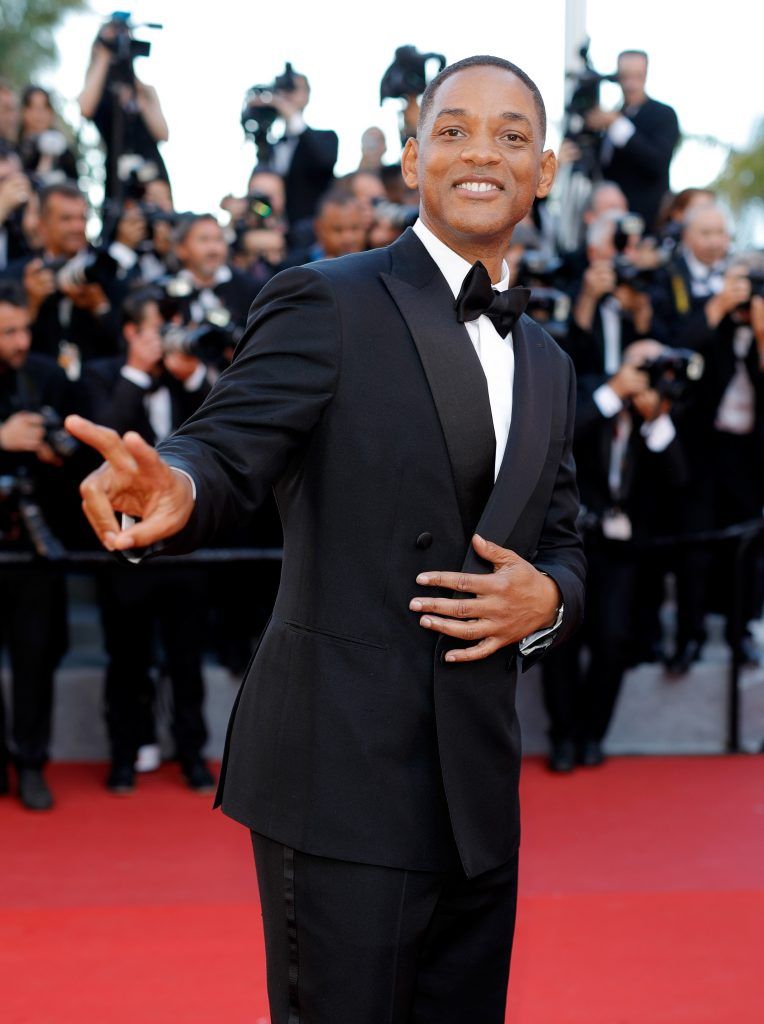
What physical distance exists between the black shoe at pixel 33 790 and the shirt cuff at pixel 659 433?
2476 millimetres

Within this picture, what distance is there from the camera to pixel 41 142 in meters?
6.57

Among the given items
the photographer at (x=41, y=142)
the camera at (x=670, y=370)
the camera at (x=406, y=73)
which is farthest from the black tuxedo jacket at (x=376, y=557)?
the photographer at (x=41, y=142)

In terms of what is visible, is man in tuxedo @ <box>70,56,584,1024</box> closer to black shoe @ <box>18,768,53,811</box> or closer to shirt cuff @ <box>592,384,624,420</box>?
black shoe @ <box>18,768,53,811</box>

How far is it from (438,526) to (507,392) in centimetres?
23

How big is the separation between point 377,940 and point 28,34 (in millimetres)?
20553

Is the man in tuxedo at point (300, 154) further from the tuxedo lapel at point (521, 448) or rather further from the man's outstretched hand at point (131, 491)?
the man's outstretched hand at point (131, 491)

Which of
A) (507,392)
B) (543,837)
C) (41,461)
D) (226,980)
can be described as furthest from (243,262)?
(507,392)

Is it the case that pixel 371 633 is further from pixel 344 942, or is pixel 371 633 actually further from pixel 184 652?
pixel 184 652

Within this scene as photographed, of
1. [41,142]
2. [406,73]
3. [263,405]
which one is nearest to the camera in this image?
[263,405]

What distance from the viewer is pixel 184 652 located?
488 cm

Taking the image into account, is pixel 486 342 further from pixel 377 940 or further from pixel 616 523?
pixel 616 523

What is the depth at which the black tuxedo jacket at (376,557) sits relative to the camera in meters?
1.70

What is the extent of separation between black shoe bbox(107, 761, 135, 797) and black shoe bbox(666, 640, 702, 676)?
2145mm

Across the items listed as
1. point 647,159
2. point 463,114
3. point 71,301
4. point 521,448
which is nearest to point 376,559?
point 521,448
